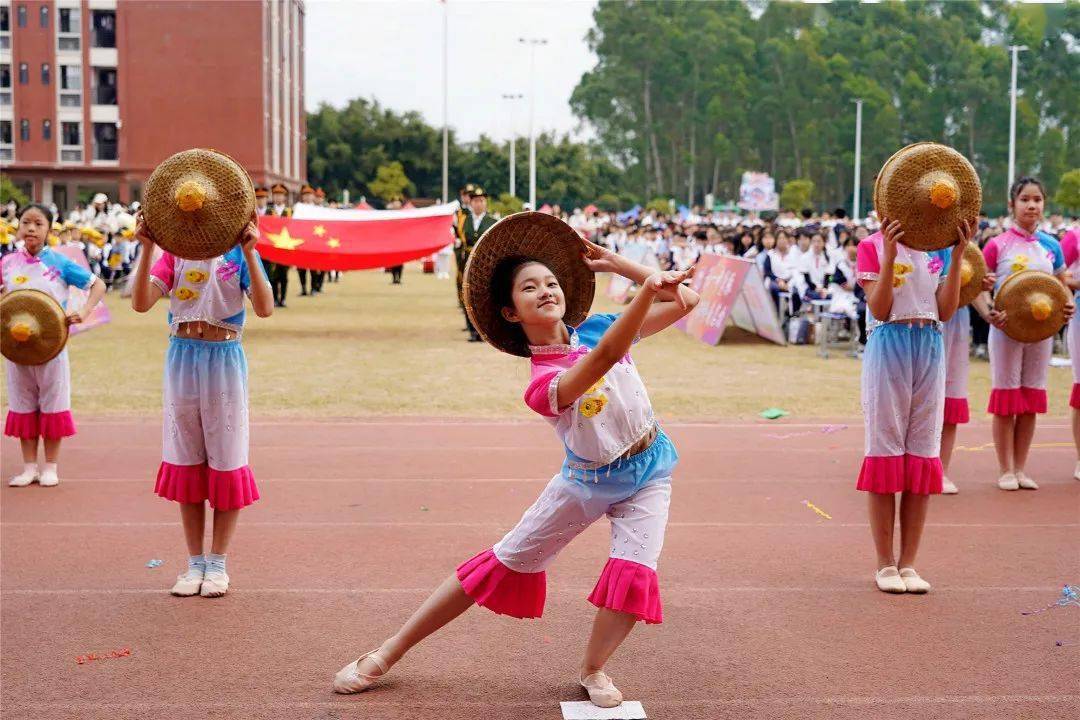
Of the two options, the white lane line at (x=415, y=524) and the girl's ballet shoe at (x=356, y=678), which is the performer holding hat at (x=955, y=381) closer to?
the white lane line at (x=415, y=524)

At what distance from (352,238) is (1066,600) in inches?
609

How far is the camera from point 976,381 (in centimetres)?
1381

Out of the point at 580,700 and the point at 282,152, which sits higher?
the point at 282,152

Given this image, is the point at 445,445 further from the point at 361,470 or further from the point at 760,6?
the point at 760,6

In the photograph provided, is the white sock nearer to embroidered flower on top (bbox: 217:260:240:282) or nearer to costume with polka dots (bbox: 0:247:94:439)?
embroidered flower on top (bbox: 217:260:240:282)

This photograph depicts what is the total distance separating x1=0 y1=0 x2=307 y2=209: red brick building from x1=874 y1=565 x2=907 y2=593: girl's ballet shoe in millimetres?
50701

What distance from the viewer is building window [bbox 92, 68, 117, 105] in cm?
5457

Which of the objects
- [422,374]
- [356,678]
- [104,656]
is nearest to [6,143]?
[422,374]

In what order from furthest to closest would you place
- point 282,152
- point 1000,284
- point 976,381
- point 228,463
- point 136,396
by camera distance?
1. point 282,152
2. point 976,381
3. point 136,396
4. point 1000,284
5. point 228,463

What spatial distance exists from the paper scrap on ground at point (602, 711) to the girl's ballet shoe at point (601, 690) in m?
0.02

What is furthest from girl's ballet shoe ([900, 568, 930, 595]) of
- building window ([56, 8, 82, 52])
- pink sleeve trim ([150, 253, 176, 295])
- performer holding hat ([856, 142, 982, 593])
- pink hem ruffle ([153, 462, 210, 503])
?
building window ([56, 8, 82, 52])

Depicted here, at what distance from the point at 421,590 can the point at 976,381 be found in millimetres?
9562

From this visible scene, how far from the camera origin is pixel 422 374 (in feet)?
46.2

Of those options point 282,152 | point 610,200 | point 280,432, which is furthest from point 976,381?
point 610,200
